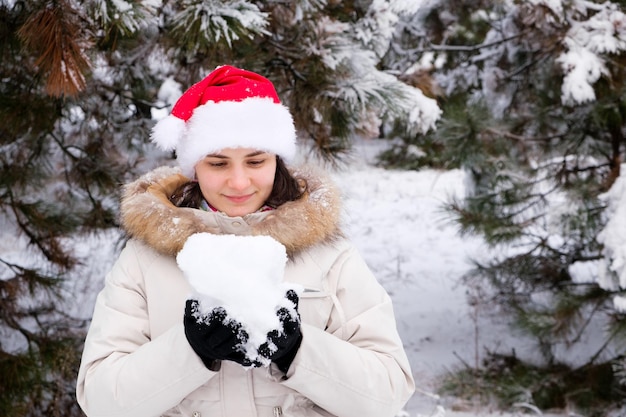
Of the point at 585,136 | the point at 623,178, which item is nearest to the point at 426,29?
the point at 585,136

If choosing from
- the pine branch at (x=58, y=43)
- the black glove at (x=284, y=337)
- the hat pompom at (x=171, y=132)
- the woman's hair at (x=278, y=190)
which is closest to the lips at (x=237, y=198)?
the woman's hair at (x=278, y=190)

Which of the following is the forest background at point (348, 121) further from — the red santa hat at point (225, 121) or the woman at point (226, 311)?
the woman at point (226, 311)

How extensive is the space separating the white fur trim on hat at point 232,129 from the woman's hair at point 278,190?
0.06m

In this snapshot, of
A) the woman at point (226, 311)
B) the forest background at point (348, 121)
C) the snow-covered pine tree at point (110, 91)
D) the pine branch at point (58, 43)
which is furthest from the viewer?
the forest background at point (348, 121)

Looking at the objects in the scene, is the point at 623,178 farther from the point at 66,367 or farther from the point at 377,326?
the point at 66,367

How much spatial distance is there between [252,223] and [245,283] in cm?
36

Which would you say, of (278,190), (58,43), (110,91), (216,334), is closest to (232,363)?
(216,334)

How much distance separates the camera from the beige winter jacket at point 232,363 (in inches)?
50.6

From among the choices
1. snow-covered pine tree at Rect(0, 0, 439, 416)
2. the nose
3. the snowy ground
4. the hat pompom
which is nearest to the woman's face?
the nose

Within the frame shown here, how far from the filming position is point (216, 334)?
1.17 meters

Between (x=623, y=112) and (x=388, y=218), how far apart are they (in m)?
5.39

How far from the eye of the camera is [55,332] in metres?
3.22

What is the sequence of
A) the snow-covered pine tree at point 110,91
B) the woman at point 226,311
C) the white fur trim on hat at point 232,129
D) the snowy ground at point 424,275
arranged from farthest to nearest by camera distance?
the snowy ground at point 424,275 → the snow-covered pine tree at point 110,91 → the white fur trim on hat at point 232,129 → the woman at point 226,311

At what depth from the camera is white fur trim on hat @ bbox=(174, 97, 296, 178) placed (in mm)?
1573
